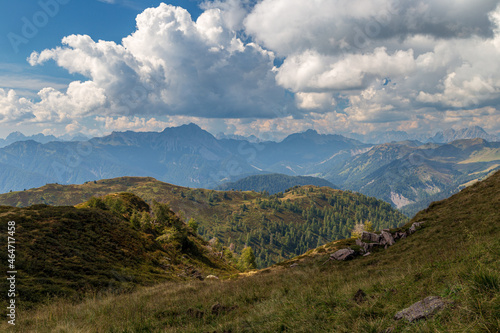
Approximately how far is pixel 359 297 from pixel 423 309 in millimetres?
3299

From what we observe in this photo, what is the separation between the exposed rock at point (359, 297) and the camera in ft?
30.7

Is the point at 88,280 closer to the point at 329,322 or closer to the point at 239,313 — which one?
the point at 239,313

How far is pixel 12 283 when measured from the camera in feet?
54.2

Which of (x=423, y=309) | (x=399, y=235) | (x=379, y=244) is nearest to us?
(x=423, y=309)

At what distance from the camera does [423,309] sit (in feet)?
21.7

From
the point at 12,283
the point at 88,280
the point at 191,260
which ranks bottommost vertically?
the point at 191,260

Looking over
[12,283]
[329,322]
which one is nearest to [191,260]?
[12,283]

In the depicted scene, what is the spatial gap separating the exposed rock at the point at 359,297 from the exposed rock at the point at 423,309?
2402 mm

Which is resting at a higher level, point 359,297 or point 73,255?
point 359,297

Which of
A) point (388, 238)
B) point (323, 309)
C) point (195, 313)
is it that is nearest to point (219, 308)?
point (195, 313)

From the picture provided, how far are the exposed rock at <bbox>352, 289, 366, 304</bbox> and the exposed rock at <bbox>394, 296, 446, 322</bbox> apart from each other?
7.88 feet

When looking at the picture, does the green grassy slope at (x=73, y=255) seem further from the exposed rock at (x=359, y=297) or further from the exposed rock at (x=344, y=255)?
the exposed rock at (x=344, y=255)

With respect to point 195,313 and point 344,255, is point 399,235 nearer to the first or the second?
point 344,255

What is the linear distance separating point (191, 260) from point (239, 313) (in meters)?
50.9
